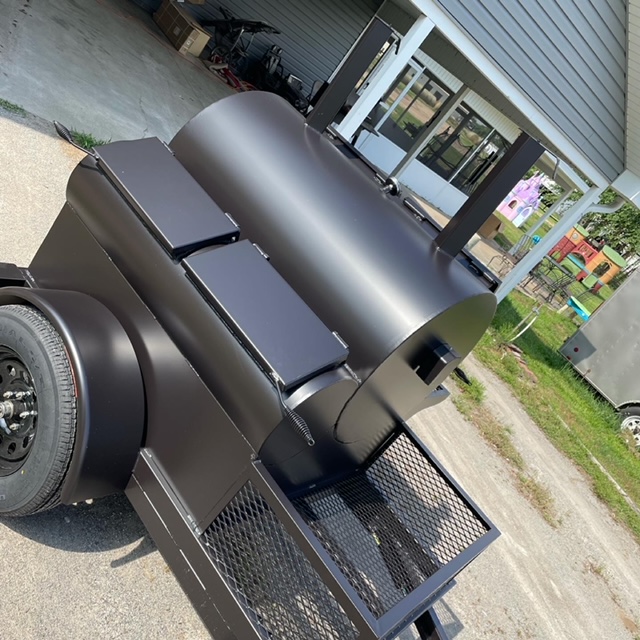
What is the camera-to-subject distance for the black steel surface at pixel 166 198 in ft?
6.29

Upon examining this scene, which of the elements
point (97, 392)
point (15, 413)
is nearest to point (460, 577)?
point (97, 392)

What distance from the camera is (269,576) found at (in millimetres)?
1831

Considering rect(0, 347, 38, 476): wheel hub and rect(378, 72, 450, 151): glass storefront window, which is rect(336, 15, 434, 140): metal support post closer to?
rect(0, 347, 38, 476): wheel hub

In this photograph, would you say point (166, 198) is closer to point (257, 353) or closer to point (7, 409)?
point (257, 353)

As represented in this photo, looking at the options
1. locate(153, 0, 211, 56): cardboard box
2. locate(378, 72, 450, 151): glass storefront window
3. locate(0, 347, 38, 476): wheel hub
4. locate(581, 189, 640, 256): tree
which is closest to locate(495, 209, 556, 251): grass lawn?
locate(378, 72, 450, 151): glass storefront window

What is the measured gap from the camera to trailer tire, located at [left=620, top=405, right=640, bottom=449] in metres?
8.14

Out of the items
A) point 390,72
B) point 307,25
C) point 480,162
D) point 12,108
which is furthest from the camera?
point 480,162

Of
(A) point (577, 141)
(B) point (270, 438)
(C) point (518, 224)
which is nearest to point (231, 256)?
(B) point (270, 438)

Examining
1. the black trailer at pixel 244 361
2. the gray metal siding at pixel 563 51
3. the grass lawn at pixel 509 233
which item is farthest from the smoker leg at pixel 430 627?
the grass lawn at pixel 509 233

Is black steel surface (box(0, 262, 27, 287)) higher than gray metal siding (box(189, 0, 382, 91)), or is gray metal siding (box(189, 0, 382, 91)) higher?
gray metal siding (box(189, 0, 382, 91))

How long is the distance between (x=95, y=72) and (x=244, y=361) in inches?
245

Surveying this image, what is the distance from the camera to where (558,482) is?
5.59 m

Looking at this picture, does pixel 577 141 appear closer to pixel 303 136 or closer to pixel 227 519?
pixel 303 136

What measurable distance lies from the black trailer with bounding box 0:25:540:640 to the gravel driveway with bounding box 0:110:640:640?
34cm
